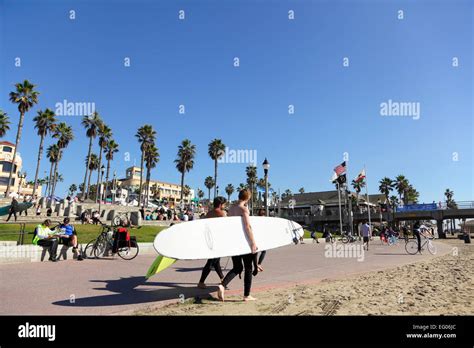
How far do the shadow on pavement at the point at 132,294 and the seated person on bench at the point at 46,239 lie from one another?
15.2ft

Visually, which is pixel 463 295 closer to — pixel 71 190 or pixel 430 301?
pixel 430 301

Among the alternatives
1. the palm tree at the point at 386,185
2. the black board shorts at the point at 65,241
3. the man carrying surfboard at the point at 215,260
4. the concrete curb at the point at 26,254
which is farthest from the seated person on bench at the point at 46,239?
the palm tree at the point at 386,185

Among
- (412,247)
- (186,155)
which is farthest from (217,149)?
(412,247)

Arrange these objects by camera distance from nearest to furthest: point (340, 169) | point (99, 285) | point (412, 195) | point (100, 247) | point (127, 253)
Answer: point (99, 285) → point (100, 247) → point (127, 253) → point (340, 169) → point (412, 195)

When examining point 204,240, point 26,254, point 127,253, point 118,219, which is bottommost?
point 127,253

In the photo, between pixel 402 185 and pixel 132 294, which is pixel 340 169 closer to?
pixel 132 294

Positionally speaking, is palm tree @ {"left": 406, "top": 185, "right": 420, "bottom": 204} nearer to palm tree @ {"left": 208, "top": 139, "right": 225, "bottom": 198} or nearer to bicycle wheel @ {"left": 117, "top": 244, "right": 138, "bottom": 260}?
palm tree @ {"left": 208, "top": 139, "right": 225, "bottom": 198}

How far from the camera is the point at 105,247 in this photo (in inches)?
458

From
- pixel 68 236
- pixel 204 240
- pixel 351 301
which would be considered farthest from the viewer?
pixel 68 236

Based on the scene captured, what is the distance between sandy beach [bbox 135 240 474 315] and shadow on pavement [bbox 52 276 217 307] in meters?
0.58

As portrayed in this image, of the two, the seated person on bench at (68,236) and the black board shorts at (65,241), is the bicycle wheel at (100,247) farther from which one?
the black board shorts at (65,241)

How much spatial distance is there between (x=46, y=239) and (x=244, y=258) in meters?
8.54

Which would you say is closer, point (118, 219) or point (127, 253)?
point (127, 253)

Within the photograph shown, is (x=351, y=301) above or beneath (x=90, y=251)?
beneath
